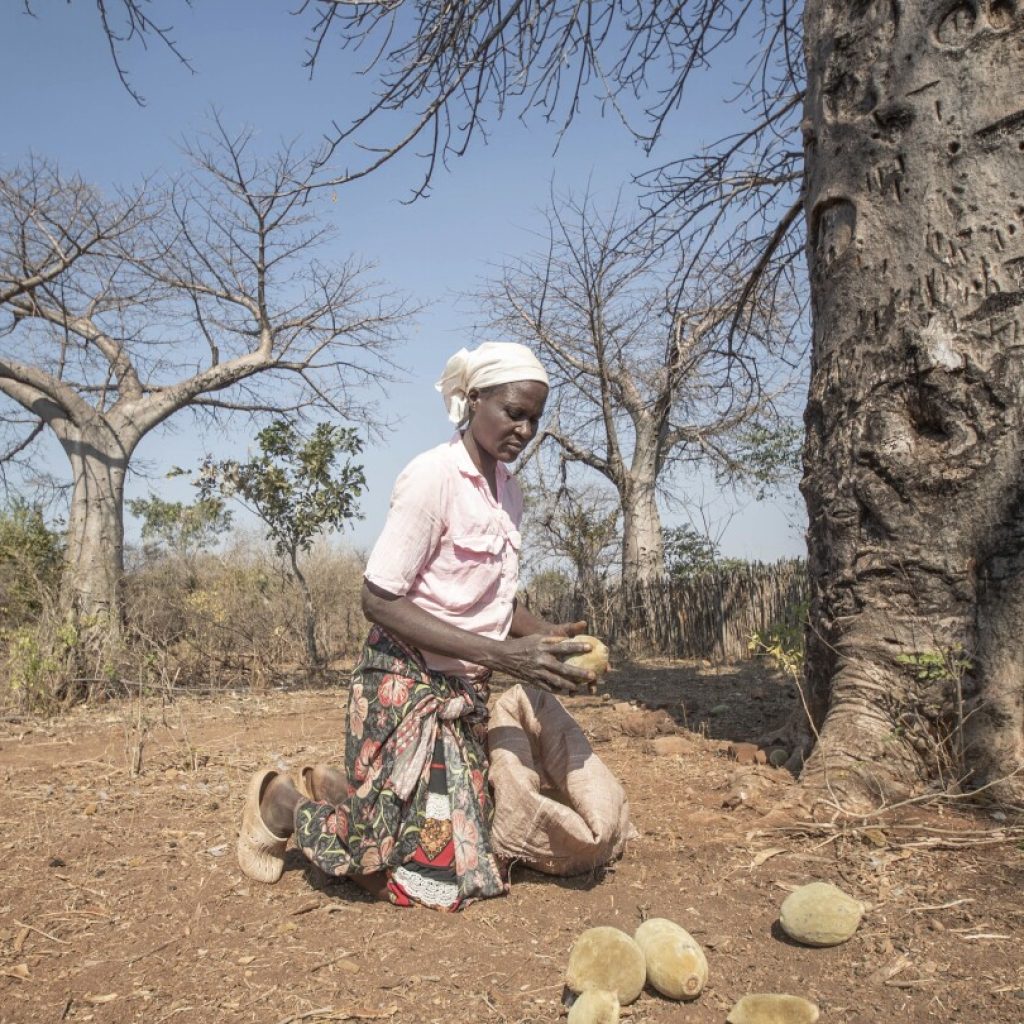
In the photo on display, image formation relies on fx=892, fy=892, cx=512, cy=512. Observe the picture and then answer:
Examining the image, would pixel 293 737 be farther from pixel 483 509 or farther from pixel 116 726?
pixel 483 509

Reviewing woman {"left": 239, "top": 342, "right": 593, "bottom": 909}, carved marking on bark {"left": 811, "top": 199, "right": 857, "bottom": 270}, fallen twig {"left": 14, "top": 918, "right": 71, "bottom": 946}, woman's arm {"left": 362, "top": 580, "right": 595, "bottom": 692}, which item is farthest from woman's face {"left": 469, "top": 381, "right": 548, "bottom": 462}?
fallen twig {"left": 14, "top": 918, "right": 71, "bottom": 946}

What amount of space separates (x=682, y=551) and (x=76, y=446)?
30.1ft

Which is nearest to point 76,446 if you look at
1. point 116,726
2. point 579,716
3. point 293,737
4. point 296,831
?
point 116,726

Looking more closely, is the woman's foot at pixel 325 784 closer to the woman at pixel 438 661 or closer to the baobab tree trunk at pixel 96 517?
the woman at pixel 438 661

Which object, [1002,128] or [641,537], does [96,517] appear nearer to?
[641,537]

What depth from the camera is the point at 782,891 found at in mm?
2459

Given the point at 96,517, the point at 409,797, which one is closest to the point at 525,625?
the point at 409,797

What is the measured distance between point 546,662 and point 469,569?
1.41 ft

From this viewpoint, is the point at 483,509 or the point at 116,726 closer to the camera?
the point at 483,509

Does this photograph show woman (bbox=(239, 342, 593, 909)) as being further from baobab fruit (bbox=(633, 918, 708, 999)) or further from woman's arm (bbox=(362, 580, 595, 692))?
baobab fruit (bbox=(633, 918, 708, 999))

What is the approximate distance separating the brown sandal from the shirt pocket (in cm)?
91

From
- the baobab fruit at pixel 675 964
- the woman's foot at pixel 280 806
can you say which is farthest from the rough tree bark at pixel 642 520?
the baobab fruit at pixel 675 964

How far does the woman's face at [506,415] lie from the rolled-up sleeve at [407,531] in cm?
20

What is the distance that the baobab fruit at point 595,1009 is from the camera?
1.80 m
